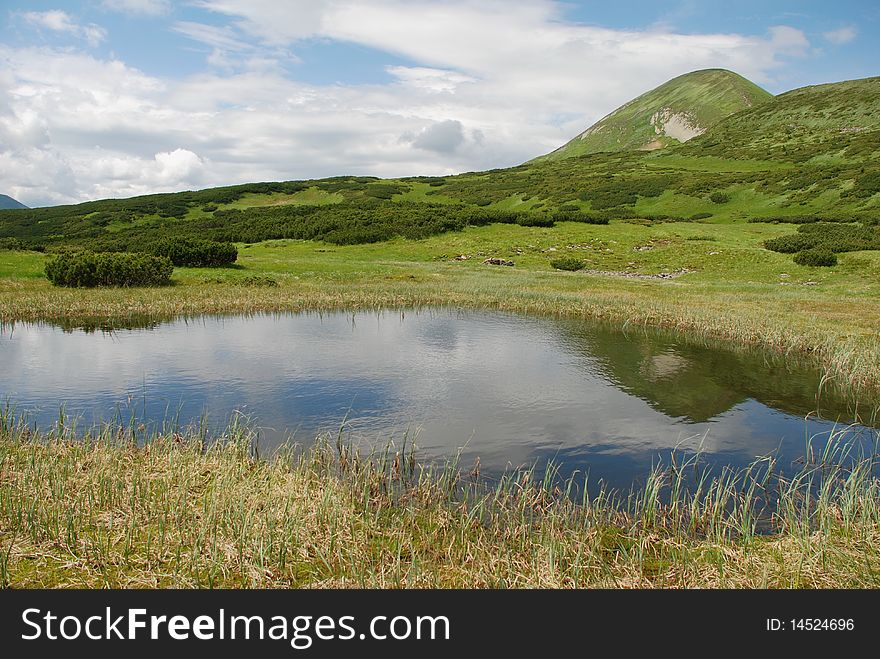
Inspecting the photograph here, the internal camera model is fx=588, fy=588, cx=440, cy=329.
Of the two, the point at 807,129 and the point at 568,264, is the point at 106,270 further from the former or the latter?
the point at 807,129

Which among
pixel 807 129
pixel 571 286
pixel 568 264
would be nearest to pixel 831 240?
pixel 568 264

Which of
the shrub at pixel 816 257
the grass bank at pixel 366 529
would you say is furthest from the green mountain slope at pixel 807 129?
the grass bank at pixel 366 529

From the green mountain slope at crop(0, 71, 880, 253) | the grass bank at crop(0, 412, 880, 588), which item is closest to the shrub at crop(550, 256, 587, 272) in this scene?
the green mountain slope at crop(0, 71, 880, 253)

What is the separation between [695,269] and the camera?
4972 cm

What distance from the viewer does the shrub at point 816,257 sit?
44969mm

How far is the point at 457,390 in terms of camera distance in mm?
18047

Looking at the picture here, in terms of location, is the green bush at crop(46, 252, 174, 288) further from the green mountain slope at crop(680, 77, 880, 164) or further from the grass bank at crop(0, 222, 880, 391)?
the green mountain slope at crop(680, 77, 880, 164)

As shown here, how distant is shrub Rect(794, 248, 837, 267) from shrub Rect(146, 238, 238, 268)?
44961 millimetres

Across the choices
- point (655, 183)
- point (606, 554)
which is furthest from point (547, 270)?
point (655, 183)

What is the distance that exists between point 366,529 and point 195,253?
1641 inches

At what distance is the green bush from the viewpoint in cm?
3528

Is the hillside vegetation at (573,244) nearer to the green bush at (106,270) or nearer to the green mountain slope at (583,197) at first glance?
the green mountain slope at (583,197)

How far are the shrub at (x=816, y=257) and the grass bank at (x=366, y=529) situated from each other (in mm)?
40473

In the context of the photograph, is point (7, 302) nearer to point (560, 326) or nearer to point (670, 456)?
point (560, 326)
